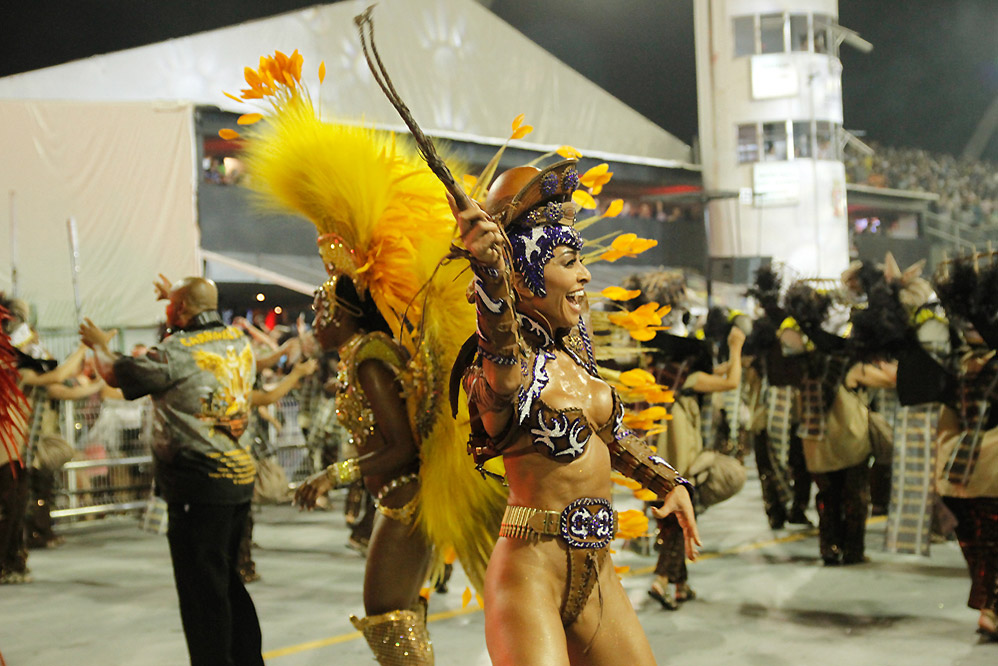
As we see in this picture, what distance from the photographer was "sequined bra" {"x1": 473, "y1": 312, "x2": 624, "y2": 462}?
100 inches

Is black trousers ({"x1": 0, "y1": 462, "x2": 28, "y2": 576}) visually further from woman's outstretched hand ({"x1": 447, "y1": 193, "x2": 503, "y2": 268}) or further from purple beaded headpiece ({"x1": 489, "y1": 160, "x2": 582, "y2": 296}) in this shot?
woman's outstretched hand ({"x1": 447, "y1": 193, "x2": 503, "y2": 268})

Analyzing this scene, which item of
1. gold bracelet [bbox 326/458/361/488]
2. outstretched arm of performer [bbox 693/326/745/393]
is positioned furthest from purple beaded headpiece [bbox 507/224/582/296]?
outstretched arm of performer [bbox 693/326/745/393]

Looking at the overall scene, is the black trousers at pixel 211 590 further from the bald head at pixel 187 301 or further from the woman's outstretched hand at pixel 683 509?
the woman's outstretched hand at pixel 683 509

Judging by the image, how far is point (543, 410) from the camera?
2543 millimetres

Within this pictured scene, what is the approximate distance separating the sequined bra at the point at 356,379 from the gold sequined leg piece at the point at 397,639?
0.66 metres


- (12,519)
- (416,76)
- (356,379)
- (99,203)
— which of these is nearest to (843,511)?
(356,379)

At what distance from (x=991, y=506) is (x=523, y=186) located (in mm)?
3651

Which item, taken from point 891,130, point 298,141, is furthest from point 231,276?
point 891,130

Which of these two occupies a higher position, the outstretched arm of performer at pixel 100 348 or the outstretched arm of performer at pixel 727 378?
the outstretched arm of performer at pixel 100 348

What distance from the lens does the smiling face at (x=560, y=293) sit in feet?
8.55

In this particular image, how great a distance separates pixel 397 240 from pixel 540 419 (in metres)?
1.48

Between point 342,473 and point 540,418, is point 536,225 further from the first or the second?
point 342,473

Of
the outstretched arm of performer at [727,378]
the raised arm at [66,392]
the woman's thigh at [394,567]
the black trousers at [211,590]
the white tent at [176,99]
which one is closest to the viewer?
the woman's thigh at [394,567]

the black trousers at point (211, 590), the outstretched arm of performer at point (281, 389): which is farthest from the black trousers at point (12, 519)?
the black trousers at point (211, 590)
